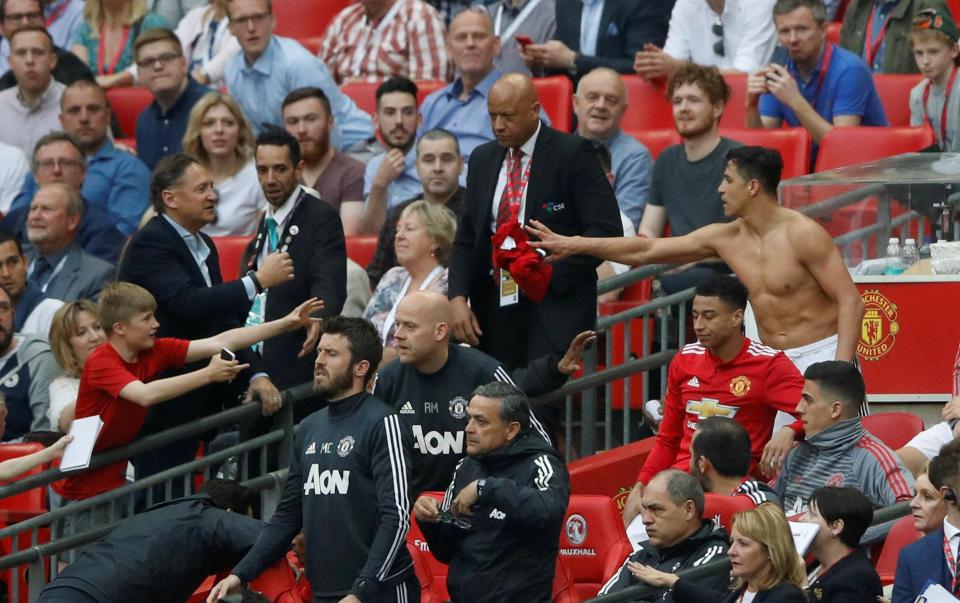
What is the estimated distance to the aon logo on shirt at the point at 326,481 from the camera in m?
7.32

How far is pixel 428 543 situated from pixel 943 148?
4750 mm

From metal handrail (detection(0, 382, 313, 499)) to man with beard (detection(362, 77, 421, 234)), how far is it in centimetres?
247

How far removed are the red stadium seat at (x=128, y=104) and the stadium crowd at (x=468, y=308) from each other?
50.2 inches

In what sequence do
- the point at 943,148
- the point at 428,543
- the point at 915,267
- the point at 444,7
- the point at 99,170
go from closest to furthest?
the point at 428,543
the point at 915,267
the point at 943,148
the point at 99,170
the point at 444,7

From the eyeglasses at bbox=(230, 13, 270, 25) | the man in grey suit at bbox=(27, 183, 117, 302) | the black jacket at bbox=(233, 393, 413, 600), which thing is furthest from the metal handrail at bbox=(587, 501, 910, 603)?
the eyeglasses at bbox=(230, 13, 270, 25)

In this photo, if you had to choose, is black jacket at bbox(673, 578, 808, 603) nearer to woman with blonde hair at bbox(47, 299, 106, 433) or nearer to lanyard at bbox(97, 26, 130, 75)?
woman with blonde hair at bbox(47, 299, 106, 433)

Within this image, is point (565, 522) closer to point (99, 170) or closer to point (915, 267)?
point (915, 267)

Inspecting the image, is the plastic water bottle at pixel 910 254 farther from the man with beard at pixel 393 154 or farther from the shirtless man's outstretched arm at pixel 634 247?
the man with beard at pixel 393 154

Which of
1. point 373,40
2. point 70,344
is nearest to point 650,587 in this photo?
point 70,344

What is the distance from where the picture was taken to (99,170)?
1178 centimetres

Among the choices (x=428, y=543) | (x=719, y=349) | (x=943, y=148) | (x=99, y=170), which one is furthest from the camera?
(x=99, y=170)

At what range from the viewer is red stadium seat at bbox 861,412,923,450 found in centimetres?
801

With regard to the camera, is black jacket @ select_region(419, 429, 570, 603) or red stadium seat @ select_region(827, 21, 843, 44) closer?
black jacket @ select_region(419, 429, 570, 603)

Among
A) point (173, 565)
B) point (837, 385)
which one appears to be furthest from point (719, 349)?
point (173, 565)
